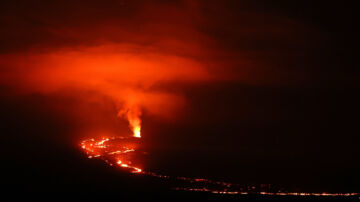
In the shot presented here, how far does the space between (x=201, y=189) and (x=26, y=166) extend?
18661mm

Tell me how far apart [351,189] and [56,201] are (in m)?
29.7

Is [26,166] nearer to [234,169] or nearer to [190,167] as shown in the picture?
[190,167]

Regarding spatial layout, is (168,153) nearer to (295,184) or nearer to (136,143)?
(136,143)

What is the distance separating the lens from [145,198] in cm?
3481

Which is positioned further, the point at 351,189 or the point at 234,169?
the point at 234,169

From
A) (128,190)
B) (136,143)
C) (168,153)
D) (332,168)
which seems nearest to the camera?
(128,190)

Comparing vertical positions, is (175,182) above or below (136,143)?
below

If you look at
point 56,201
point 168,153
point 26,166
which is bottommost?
point 56,201

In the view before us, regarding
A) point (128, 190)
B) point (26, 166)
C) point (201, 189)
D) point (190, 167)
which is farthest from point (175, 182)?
point (26, 166)

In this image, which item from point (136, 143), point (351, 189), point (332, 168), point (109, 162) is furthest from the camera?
point (136, 143)

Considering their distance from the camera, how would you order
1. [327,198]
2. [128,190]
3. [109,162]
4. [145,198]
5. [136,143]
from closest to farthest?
1. [145,198]
2. [128,190]
3. [327,198]
4. [109,162]
5. [136,143]

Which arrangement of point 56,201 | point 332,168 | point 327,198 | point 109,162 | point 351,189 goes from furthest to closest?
point 332,168
point 109,162
point 351,189
point 327,198
point 56,201

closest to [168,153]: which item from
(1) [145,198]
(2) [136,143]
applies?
(2) [136,143]

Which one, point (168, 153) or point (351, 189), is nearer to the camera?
point (351, 189)
